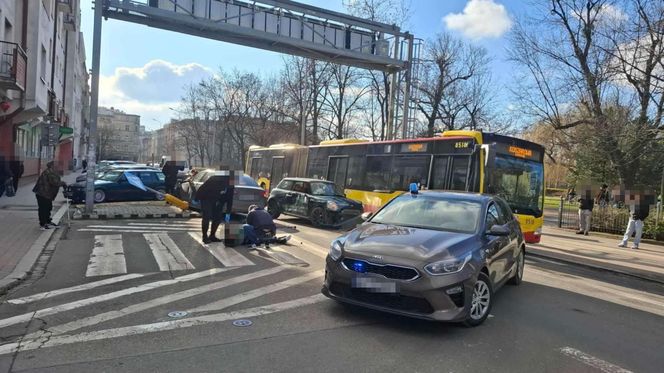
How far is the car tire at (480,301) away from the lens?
18.4 ft

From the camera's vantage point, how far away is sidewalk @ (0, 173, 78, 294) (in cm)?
757

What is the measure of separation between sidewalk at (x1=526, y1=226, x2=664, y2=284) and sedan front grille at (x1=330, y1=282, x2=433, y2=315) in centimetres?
701

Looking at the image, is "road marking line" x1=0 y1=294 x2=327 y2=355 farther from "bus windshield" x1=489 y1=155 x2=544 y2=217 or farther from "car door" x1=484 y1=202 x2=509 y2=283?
"bus windshield" x1=489 y1=155 x2=544 y2=217

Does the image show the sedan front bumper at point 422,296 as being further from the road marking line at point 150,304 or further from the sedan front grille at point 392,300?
the road marking line at point 150,304

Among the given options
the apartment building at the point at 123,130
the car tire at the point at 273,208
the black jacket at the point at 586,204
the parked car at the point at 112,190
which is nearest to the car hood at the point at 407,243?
the car tire at the point at 273,208

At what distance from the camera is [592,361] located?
4.86 m

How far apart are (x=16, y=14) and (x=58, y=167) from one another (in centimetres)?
1017

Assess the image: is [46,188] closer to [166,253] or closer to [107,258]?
[107,258]

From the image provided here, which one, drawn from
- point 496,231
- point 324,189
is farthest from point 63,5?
point 496,231

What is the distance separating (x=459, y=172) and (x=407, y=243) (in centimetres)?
771

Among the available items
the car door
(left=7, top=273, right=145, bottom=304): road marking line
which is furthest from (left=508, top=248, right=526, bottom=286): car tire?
(left=7, top=273, right=145, bottom=304): road marking line

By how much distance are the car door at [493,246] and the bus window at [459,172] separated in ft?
18.3

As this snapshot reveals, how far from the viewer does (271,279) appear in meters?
7.62

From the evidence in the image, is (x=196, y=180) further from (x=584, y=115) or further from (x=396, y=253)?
(x=584, y=115)
